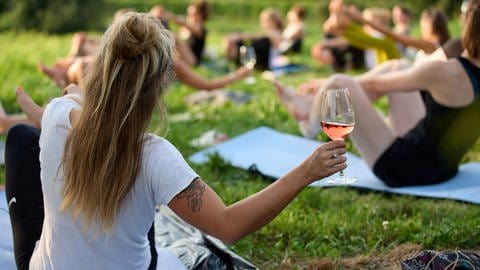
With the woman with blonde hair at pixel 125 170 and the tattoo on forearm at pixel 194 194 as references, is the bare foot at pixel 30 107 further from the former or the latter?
the tattoo on forearm at pixel 194 194

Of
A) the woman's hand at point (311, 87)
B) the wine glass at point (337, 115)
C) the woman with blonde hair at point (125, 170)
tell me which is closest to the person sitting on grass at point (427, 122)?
the woman's hand at point (311, 87)

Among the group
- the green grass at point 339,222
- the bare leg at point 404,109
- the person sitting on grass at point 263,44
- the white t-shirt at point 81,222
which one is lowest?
the person sitting on grass at point 263,44

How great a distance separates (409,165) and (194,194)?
2703 mm

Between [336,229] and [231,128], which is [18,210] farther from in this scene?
[231,128]

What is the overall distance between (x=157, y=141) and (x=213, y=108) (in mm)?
5368

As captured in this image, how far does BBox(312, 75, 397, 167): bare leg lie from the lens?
15.1 feet

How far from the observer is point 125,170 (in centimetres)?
224

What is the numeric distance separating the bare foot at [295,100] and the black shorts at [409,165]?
35.6 inches

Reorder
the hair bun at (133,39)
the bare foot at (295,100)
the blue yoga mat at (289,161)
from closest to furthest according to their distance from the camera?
the hair bun at (133,39)
the blue yoga mat at (289,161)
the bare foot at (295,100)

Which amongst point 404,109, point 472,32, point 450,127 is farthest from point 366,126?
point 472,32

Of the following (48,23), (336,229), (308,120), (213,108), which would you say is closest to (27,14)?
(48,23)

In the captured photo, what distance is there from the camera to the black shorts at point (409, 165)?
→ 4629 mm

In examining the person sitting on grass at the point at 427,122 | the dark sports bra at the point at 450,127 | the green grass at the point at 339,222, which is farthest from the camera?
the dark sports bra at the point at 450,127

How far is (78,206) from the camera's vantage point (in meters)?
2.30
